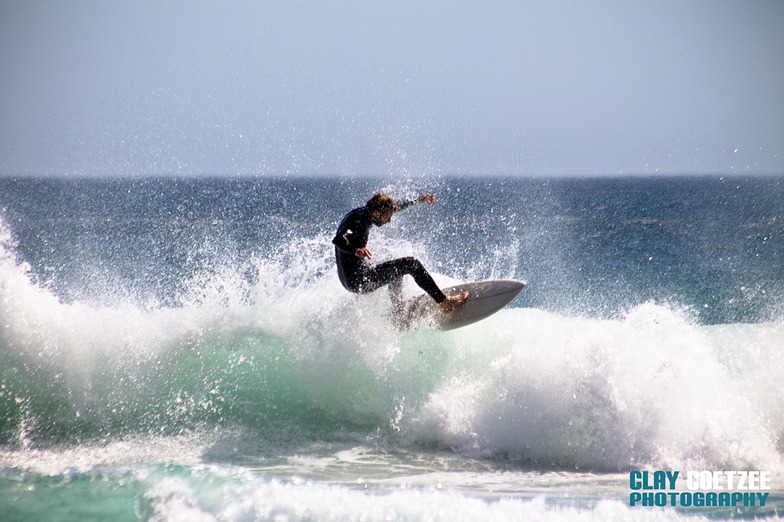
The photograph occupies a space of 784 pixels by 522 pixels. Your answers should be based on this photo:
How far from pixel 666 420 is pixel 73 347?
24.0 feet

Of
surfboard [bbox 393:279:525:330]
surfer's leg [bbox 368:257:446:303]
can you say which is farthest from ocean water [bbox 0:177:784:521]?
surfer's leg [bbox 368:257:446:303]

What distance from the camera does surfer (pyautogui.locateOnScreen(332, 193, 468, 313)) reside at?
5.80 meters

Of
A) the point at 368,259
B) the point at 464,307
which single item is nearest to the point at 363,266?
the point at 368,259

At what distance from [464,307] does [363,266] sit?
1.40m

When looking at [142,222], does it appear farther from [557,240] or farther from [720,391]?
[720,391]

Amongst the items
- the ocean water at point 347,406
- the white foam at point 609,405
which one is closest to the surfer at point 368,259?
the ocean water at point 347,406

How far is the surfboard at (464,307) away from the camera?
658cm

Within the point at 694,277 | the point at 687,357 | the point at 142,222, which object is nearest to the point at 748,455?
the point at 687,357

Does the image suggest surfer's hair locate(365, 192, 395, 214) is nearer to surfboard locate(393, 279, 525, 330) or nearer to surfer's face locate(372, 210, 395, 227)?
surfer's face locate(372, 210, 395, 227)

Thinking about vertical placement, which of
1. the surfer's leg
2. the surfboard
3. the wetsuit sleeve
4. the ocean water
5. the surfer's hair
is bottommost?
the ocean water

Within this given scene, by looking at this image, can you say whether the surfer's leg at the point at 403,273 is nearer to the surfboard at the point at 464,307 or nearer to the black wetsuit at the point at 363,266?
the black wetsuit at the point at 363,266

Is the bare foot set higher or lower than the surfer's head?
lower

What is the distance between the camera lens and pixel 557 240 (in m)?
29.1

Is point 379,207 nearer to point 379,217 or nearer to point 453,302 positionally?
point 379,217
